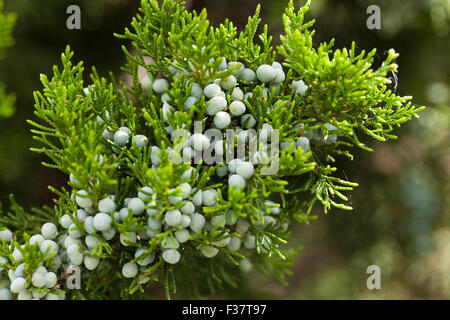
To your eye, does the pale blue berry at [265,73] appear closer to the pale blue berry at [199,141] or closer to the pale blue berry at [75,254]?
the pale blue berry at [199,141]

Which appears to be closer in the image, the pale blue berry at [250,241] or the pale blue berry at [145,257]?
the pale blue berry at [145,257]

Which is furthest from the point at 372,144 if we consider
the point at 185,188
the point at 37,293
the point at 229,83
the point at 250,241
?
the point at 37,293

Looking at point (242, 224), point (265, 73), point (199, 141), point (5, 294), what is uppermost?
point (265, 73)

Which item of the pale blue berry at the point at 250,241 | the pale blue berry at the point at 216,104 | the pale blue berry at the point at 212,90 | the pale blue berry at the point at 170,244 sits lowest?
the pale blue berry at the point at 250,241

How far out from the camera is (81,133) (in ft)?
1.98

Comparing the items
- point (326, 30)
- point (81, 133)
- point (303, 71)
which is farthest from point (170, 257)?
point (326, 30)

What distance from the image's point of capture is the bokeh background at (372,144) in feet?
4.22

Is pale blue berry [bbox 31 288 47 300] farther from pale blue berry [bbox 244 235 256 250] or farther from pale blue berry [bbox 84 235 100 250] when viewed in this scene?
pale blue berry [bbox 244 235 256 250]

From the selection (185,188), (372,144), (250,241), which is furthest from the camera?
(372,144)

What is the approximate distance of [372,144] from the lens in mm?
1254

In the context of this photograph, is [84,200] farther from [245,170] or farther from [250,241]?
[250,241]

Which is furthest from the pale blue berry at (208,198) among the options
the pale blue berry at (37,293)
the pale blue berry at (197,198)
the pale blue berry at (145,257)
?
the pale blue berry at (37,293)

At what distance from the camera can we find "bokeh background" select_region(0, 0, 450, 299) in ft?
4.22
